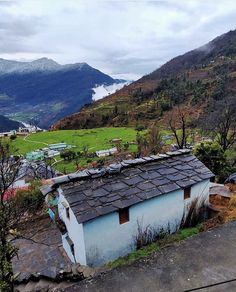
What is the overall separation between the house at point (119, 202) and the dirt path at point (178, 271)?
312cm

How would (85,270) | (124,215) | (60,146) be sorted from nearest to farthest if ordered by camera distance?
(85,270)
(124,215)
(60,146)

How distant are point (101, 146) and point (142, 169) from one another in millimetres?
33173

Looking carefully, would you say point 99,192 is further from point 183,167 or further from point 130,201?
point 183,167

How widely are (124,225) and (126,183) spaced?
3.63 feet

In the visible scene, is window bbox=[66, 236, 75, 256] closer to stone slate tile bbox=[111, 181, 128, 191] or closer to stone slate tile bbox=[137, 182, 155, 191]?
stone slate tile bbox=[111, 181, 128, 191]

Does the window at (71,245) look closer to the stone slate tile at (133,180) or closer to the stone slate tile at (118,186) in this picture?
the stone slate tile at (118,186)

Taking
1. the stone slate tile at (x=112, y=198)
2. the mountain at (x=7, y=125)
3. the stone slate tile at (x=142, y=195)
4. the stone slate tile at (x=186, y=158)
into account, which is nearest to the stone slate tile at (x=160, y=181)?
the stone slate tile at (x=142, y=195)

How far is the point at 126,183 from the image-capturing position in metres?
7.61

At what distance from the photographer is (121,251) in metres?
7.31

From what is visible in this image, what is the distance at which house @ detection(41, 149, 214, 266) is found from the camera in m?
6.79

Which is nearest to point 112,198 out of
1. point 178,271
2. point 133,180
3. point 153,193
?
point 133,180

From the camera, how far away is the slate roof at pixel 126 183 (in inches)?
268

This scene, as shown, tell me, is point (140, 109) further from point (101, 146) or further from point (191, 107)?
point (101, 146)

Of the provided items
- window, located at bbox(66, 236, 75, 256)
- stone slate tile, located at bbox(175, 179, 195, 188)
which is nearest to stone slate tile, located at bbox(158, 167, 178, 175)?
stone slate tile, located at bbox(175, 179, 195, 188)
